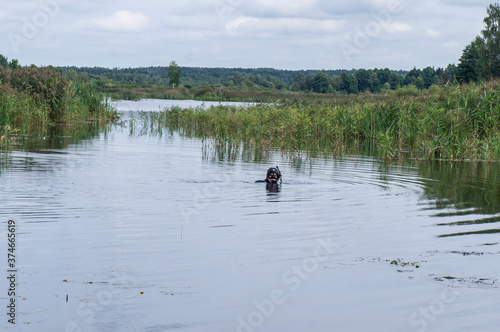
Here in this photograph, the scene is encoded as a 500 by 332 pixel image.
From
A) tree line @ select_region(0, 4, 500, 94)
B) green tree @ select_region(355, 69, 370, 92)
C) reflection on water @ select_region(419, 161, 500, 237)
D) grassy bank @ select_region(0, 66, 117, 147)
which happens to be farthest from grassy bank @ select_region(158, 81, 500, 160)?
green tree @ select_region(355, 69, 370, 92)

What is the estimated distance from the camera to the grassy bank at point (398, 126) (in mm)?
26859

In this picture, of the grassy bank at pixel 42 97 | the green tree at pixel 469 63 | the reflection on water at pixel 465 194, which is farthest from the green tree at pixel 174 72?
the reflection on water at pixel 465 194

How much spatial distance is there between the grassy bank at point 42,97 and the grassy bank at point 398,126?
10.8 m

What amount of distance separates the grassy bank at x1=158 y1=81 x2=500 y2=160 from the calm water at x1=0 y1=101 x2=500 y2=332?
6.84 metres

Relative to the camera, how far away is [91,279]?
314 inches

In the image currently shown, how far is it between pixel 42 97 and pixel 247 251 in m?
33.1

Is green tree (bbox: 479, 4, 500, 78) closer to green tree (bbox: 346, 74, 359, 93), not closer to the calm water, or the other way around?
green tree (bbox: 346, 74, 359, 93)

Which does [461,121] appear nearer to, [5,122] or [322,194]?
[322,194]

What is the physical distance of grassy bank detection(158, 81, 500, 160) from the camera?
88.1 feet

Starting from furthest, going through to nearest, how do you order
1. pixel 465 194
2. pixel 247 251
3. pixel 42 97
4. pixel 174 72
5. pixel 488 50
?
pixel 174 72
pixel 488 50
pixel 42 97
pixel 465 194
pixel 247 251

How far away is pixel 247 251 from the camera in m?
9.97

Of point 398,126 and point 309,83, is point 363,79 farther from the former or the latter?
point 398,126

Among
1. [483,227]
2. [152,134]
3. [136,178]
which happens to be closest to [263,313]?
[483,227]

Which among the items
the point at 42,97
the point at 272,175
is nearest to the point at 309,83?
the point at 42,97
